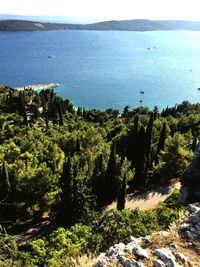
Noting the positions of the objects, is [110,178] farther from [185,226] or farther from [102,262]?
[102,262]

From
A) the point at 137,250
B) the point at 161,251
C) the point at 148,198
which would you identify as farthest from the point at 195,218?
the point at 148,198

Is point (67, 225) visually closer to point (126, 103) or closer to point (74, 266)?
point (74, 266)

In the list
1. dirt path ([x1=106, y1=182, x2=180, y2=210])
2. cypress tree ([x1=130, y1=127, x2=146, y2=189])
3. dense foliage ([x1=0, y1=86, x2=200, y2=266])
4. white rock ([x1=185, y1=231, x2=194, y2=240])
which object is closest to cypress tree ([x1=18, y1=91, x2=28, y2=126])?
dense foliage ([x1=0, y1=86, x2=200, y2=266])

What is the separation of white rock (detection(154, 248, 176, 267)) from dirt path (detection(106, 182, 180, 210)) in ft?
81.3

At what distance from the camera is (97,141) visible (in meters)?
49.2

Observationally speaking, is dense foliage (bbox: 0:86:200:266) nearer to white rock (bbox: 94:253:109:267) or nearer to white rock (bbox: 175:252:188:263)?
white rock (bbox: 94:253:109:267)

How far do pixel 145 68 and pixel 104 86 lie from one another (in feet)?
186

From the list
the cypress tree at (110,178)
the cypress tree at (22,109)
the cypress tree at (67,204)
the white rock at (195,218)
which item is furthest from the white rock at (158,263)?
the cypress tree at (22,109)

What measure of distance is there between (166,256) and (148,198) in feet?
89.1

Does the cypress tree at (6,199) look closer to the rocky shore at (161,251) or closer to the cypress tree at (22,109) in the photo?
the rocky shore at (161,251)

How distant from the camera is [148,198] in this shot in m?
35.4

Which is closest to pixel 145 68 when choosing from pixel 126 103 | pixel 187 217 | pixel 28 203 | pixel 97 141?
pixel 126 103

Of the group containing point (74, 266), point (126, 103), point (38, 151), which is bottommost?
point (126, 103)

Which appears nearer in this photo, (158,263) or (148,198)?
(158,263)
